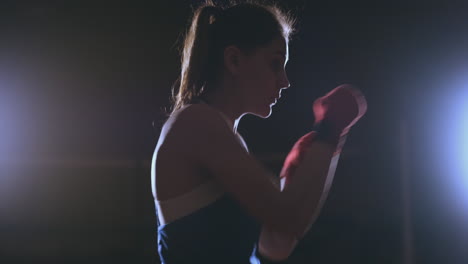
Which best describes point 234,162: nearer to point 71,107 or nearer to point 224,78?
point 224,78

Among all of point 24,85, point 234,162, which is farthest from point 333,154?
point 24,85

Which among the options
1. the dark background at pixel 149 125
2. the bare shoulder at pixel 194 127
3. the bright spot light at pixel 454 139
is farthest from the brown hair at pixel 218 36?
the bright spot light at pixel 454 139

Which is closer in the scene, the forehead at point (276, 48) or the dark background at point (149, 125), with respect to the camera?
the forehead at point (276, 48)

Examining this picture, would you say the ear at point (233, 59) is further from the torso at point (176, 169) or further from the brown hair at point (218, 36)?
the torso at point (176, 169)

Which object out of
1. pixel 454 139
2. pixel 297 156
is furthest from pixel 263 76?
pixel 454 139

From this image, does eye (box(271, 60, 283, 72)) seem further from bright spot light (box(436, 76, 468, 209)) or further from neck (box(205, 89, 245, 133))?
bright spot light (box(436, 76, 468, 209))

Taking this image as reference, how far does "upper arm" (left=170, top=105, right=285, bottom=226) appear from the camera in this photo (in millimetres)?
693

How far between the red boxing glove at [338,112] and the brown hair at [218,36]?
0.17m

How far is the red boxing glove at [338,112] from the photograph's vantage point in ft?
2.83

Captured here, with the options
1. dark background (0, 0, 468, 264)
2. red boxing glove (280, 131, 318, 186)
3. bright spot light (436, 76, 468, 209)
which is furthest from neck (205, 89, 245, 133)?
bright spot light (436, 76, 468, 209)

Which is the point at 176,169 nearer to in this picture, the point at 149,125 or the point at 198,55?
the point at 198,55

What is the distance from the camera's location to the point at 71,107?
264cm

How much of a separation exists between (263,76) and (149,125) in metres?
1.88

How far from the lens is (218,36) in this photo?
86 cm
